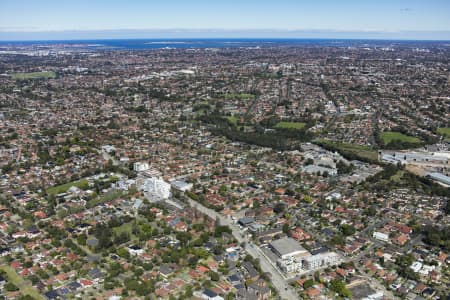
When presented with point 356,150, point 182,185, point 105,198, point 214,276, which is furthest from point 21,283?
point 356,150

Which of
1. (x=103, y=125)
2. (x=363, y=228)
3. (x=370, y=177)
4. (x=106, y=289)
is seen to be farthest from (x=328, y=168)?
(x=103, y=125)

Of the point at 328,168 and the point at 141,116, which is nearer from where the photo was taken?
the point at 328,168

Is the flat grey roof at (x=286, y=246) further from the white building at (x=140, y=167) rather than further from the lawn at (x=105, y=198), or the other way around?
the white building at (x=140, y=167)

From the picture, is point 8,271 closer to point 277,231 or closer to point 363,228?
point 277,231

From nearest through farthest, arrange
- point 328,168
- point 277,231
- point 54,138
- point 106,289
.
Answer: point 106,289 → point 277,231 → point 328,168 → point 54,138

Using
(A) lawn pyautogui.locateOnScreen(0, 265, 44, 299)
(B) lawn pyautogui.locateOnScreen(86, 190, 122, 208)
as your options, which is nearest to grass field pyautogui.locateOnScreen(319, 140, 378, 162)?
(B) lawn pyautogui.locateOnScreen(86, 190, 122, 208)

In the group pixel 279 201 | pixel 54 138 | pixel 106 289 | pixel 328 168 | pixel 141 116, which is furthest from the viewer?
pixel 141 116

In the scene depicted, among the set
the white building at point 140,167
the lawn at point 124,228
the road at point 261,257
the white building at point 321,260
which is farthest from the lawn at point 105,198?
the white building at point 321,260

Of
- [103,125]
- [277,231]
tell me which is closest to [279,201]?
[277,231]
